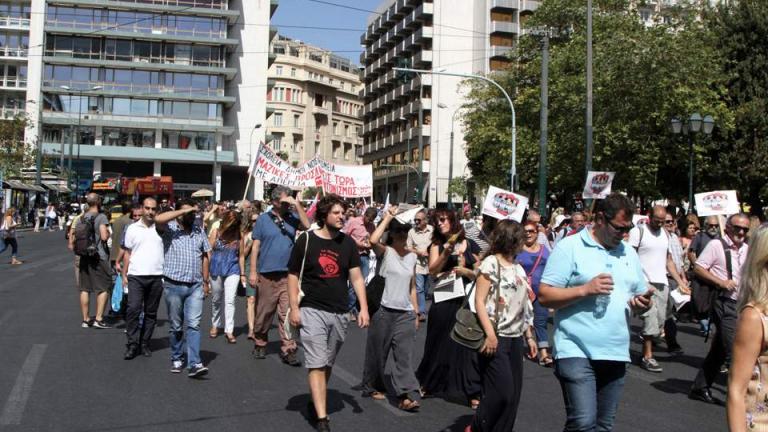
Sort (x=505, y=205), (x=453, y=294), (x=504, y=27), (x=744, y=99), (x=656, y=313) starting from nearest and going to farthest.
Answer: (x=453, y=294), (x=656, y=313), (x=505, y=205), (x=744, y=99), (x=504, y=27)

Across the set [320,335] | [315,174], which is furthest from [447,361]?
[315,174]

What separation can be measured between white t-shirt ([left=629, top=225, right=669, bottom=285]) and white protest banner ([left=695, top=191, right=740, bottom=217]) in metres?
3.97

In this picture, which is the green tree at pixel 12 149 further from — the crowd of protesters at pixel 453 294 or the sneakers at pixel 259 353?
the sneakers at pixel 259 353

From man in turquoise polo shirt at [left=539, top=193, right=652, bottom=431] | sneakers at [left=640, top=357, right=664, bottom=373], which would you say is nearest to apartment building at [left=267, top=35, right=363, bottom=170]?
sneakers at [left=640, top=357, right=664, bottom=373]

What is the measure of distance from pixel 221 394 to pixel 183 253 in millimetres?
1587

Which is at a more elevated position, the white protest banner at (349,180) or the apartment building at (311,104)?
the apartment building at (311,104)

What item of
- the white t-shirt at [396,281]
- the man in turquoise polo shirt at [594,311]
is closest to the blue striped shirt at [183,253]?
the white t-shirt at [396,281]

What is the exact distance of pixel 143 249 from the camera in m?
8.88

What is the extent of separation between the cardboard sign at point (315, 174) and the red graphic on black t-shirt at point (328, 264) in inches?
325

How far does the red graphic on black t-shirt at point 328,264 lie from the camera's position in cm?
629

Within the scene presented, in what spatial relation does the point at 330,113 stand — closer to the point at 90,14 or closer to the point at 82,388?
the point at 90,14

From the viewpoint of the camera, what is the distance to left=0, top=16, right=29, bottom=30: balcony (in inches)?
2699

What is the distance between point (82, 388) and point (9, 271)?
13.5 m

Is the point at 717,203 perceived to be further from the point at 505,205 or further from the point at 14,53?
the point at 14,53
